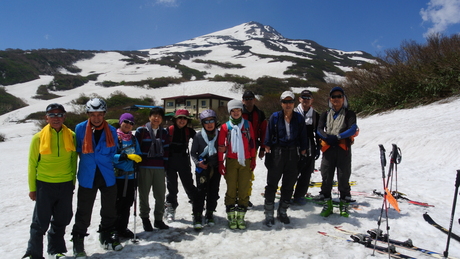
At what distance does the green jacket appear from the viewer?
286 cm

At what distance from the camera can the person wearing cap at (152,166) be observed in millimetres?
3781

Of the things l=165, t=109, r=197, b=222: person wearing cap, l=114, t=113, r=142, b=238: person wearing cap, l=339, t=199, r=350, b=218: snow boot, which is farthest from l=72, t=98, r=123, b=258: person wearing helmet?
l=339, t=199, r=350, b=218: snow boot

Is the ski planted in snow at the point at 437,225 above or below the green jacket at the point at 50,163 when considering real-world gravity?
below

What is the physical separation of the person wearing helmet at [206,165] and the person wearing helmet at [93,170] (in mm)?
1142

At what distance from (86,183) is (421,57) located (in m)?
14.2

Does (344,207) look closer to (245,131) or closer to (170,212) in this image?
(245,131)

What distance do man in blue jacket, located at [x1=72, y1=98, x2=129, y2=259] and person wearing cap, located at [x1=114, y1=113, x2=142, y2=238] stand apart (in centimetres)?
25

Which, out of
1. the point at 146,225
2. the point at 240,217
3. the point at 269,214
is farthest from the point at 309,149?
the point at 146,225

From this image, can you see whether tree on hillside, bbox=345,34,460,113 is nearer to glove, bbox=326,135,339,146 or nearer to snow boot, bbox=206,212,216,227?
glove, bbox=326,135,339,146

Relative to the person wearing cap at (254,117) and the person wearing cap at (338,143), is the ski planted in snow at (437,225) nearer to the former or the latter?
the person wearing cap at (338,143)

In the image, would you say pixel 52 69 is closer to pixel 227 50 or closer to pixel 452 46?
pixel 227 50

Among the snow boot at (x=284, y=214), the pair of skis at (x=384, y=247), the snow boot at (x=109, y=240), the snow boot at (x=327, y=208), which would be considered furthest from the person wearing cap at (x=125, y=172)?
the snow boot at (x=327, y=208)

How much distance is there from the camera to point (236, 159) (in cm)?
385

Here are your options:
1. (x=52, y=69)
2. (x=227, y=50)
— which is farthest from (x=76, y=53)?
(x=227, y=50)
